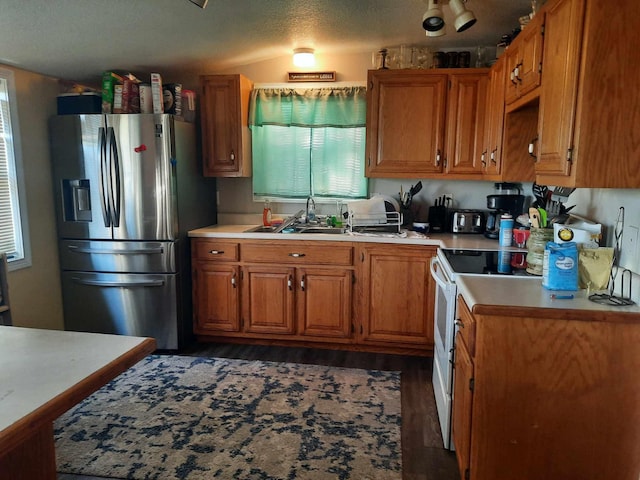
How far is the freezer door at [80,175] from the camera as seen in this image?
3188 millimetres

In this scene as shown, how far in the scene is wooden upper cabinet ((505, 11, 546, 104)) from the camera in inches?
77.0

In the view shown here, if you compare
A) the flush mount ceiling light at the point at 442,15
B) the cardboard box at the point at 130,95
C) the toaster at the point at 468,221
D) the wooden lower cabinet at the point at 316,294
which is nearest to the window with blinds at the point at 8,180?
A: the cardboard box at the point at 130,95

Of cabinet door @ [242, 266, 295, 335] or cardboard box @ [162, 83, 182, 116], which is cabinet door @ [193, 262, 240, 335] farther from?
cardboard box @ [162, 83, 182, 116]

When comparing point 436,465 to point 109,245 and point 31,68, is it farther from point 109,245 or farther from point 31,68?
point 31,68

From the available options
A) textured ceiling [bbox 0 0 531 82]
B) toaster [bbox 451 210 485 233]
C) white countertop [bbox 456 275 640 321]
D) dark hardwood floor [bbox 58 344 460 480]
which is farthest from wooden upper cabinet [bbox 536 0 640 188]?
toaster [bbox 451 210 485 233]

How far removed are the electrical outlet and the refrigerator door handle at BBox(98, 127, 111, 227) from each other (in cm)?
311

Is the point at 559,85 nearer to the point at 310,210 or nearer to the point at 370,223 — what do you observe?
the point at 370,223

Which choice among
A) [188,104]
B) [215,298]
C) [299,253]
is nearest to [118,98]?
[188,104]

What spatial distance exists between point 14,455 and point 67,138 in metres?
2.75

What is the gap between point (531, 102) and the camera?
2.20 m

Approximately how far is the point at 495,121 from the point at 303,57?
5.07 ft

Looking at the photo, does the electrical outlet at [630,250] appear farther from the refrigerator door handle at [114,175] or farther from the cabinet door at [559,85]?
the refrigerator door handle at [114,175]

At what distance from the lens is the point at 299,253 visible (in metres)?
3.23

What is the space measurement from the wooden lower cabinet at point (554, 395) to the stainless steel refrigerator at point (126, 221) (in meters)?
2.35
